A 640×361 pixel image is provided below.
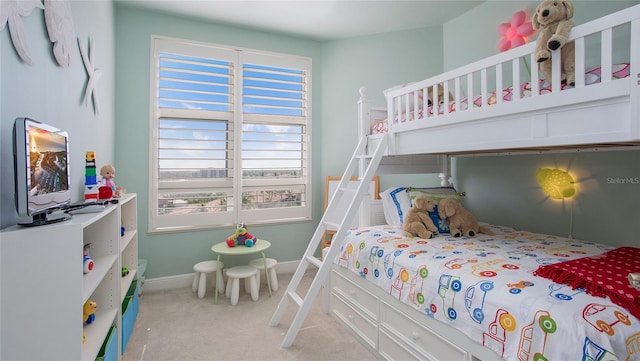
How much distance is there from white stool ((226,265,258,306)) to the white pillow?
1283 millimetres

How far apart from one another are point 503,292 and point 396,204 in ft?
4.56

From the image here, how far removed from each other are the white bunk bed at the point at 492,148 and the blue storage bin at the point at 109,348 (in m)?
1.44

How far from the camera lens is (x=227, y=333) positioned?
2.32 metres

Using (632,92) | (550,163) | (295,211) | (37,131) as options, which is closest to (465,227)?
(550,163)

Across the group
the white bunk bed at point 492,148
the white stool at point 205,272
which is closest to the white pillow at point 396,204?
the white bunk bed at point 492,148

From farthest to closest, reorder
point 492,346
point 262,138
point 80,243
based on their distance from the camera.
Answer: point 262,138
point 492,346
point 80,243

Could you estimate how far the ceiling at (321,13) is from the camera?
299 cm

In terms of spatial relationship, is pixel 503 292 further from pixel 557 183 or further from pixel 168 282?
pixel 168 282

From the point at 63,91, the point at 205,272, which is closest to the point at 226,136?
the point at 205,272

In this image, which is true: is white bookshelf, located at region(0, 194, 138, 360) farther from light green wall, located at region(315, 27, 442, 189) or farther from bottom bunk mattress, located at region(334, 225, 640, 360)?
light green wall, located at region(315, 27, 442, 189)

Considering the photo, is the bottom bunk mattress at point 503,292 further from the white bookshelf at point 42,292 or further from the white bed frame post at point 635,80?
the white bookshelf at point 42,292

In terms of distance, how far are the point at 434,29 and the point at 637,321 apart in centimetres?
309

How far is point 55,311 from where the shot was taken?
45.0 inches

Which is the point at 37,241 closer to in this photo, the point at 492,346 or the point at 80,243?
the point at 80,243
